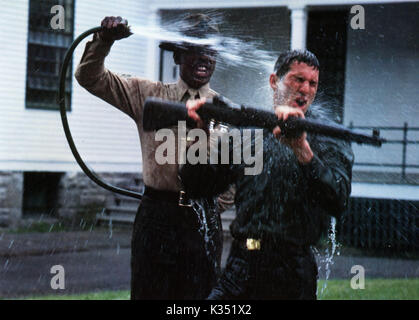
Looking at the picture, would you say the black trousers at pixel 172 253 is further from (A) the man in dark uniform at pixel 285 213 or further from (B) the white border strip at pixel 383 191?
(B) the white border strip at pixel 383 191

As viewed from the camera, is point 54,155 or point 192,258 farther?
point 54,155

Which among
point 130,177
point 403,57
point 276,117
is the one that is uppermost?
point 403,57

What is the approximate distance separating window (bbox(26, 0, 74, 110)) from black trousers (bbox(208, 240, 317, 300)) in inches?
388

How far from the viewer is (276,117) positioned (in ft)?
8.89

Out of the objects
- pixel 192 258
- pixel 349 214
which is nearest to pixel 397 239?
pixel 349 214

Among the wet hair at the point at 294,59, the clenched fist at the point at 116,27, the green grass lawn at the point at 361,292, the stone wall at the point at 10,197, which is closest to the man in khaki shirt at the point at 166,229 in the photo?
the clenched fist at the point at 116,27

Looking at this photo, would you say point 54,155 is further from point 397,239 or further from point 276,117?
point 276,117

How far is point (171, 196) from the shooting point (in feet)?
13.4

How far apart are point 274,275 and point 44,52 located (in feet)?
34.2

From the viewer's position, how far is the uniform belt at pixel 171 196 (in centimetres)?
405

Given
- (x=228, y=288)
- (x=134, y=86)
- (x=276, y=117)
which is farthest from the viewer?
(x=134, y=86)

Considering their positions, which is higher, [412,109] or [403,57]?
[403,57]

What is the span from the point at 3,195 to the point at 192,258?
28.4 feet
